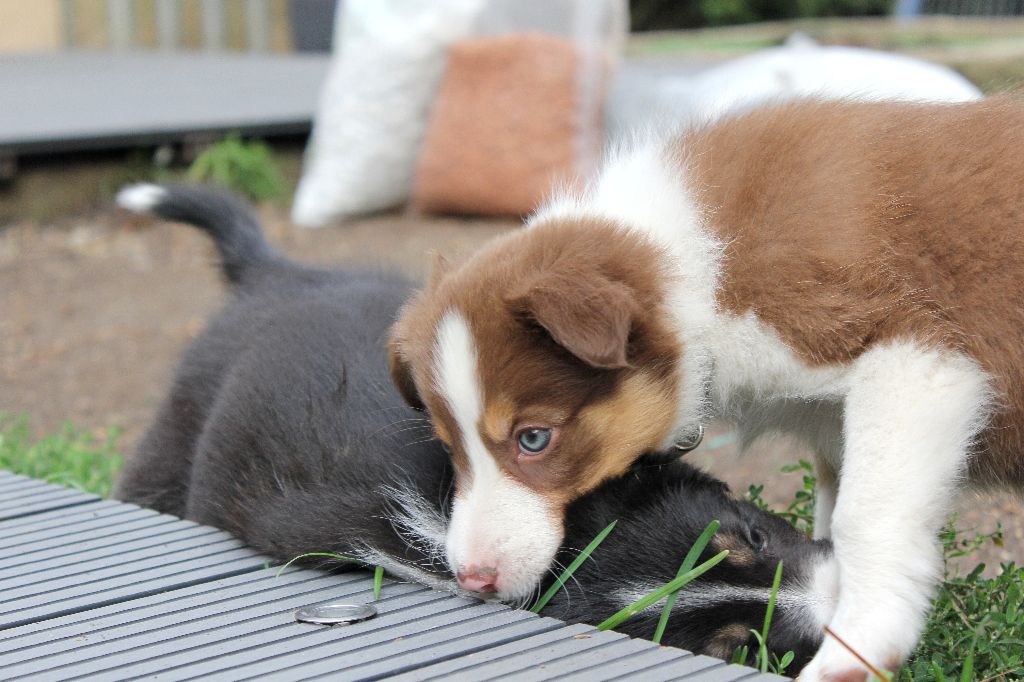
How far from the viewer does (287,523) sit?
2.90 meters

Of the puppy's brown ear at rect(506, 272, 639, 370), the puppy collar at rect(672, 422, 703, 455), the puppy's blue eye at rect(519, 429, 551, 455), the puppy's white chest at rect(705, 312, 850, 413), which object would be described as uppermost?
the puppy's brown ear at rect(506, 272, 639, 370)

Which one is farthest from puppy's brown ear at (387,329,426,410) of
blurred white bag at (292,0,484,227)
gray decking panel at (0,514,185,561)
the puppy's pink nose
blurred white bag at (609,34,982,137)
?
blurred white bag at (292,0,484,227)

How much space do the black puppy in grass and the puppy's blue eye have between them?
0.16m

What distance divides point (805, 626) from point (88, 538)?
171cm

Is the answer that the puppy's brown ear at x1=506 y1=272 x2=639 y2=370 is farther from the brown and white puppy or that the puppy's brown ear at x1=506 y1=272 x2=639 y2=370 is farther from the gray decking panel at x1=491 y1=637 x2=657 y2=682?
the gray decking panel at x1=491 y1=637 x2=657 y2=682

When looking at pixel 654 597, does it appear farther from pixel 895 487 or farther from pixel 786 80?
pixel 786 80

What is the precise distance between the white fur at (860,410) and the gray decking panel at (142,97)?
7.13 meters

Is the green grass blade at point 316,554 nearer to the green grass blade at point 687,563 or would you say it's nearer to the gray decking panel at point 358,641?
the gray decking panel at point 358,641

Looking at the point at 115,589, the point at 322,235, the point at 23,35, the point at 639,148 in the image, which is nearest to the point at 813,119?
the point at 639,148

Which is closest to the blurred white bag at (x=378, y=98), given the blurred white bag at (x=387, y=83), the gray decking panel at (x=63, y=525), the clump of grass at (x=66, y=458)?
the blurred white bag at (x=387, y=83)

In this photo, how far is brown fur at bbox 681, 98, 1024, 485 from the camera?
2.65 metres

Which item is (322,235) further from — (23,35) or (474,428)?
(23,35)

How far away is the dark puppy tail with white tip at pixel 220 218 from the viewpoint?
13.6ft

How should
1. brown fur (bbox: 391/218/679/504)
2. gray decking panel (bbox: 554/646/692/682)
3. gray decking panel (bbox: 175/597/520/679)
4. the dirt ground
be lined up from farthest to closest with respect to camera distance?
the dirt ground, brown fur (bbox: 391/218/679/504), gray decking panel (bbox: 175/597/520/679), gray decking panel (bbox: 554/646/692/682)
